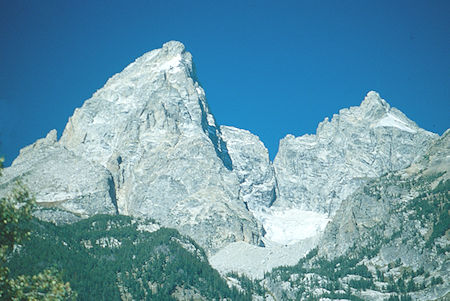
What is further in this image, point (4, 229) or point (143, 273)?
point (143, 273)

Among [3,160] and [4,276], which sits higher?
[3,160]

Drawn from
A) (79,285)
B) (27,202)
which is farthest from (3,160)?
(79,285)

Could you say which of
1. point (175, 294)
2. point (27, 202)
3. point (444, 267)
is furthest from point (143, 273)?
point (27, 202)

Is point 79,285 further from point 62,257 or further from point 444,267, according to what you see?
point 444,267

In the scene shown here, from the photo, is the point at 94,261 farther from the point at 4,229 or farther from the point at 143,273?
the point at 4,229

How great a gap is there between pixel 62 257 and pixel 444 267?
124m

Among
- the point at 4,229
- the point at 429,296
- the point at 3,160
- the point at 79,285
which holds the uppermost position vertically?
the point at 79,285

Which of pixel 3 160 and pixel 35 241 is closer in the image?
pixel 3 160

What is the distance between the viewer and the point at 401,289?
199500 mm

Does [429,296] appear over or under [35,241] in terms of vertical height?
under

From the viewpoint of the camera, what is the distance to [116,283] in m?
186

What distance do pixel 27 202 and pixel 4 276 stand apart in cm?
508

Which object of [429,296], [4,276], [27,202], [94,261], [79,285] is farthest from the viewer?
[94,261]

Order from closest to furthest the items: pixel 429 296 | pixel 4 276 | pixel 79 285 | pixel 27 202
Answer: pixel 4 276
pixel 27 202
pixel 79 285
pixel 429 296
